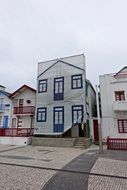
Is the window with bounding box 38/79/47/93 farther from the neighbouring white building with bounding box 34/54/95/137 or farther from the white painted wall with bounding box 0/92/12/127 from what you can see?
the white painted wall with bounding box 0/92/12/127

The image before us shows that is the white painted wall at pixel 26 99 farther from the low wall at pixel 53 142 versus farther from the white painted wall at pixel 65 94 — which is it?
the low wall at pixel 53 142

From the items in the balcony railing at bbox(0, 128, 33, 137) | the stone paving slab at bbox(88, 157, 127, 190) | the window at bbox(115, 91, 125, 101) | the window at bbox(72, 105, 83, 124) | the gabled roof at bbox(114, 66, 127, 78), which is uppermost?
the gabled roof at bbox(114, 66, 127, 78)

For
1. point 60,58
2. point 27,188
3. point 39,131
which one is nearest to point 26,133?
point 39,131

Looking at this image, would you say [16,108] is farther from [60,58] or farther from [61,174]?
[61,174]

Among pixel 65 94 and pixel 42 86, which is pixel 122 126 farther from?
pixel 42 86

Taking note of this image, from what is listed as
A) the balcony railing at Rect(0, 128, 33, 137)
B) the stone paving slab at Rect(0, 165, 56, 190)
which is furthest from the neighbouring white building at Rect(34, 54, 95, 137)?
the stone paving slab at Rect(0, 165, 56, 190)

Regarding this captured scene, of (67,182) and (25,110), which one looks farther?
(25,110)

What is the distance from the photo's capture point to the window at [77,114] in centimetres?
1750

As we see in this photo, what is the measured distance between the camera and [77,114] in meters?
17.8

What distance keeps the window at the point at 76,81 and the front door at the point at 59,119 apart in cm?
289

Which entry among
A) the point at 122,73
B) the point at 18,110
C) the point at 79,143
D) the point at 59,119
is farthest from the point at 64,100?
the point at 122,73

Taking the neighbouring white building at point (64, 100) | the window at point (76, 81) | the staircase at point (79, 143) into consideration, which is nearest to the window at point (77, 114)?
the neighbouring white building at point (64, 100)

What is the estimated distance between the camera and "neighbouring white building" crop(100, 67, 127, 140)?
1756cm

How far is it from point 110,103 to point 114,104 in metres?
0.91
